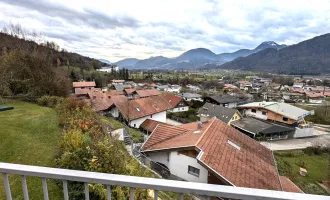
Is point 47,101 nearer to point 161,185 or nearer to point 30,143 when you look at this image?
point 30,143

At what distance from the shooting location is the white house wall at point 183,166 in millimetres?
9605

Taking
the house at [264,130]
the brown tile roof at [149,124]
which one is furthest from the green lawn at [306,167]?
the brown tile roof at [149,124]

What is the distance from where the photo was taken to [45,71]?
14930 mm

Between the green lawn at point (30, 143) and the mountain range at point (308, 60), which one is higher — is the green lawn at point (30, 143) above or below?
below

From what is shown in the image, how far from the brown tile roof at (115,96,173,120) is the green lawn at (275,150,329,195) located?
17.0 m

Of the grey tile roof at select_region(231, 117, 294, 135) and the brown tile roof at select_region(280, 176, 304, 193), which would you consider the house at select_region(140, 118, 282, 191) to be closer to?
the brown tile roof at select_region(280, 176, 304, 193)

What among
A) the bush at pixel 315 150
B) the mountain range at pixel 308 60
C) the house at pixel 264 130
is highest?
the mountain range at pixel 308 60

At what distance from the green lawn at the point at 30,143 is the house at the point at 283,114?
3389 centimetres

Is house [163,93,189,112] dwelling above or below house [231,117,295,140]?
above

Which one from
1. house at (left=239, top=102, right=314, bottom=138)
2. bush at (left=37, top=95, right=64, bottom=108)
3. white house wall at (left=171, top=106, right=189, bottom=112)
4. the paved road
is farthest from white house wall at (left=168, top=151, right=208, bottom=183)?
white house wall at (left=171, top=106, right=189, bottom=112)

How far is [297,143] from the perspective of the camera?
2702 cm

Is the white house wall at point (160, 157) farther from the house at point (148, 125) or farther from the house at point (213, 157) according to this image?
the house at point (148, 125)

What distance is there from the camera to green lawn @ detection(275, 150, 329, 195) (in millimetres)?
15191

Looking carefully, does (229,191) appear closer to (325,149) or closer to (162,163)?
(162,163)
